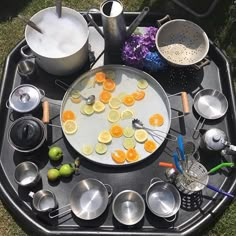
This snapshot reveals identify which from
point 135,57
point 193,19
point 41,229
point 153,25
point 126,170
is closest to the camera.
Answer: point 41,229

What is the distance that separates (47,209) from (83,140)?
17.1 inches

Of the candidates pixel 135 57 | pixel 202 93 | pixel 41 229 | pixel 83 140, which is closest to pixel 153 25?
pixel 135 57

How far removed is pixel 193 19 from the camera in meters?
2.79

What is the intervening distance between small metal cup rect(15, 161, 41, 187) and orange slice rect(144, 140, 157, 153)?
62 cm

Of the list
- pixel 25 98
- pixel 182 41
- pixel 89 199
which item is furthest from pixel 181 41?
pixel 89 199

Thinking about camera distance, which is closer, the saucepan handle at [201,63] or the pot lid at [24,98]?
the pot lid at [24,98]

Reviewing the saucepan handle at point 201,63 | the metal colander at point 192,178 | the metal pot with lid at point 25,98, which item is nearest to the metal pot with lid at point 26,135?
the metal pot with lid at point 25,98

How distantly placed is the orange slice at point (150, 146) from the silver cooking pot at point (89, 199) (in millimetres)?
302

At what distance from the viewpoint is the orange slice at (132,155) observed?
6.97 feet

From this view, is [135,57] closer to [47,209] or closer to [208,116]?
[208,116]

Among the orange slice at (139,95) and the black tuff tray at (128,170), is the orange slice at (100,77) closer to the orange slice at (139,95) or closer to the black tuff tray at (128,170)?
the black tuff tray at (128,170)

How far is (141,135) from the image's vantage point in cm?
218

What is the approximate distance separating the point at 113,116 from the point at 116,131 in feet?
0.33

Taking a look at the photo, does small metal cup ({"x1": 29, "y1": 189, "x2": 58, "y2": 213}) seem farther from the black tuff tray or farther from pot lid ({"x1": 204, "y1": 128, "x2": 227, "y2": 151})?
pot lid ({"x1": 204, "y1": 128, "x2": 227, "y2": 151})
